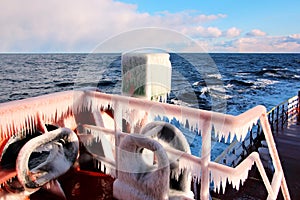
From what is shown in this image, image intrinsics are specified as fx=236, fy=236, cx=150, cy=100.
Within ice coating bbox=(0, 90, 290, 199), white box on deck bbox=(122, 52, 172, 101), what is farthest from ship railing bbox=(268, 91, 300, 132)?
ice coating bbox=(0, 90, 290, 199)

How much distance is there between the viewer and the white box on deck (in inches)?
97.7

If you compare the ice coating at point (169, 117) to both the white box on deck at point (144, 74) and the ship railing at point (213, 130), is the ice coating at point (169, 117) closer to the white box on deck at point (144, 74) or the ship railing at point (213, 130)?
the ship railing at point (213, 130)

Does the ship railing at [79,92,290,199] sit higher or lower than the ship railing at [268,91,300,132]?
higher

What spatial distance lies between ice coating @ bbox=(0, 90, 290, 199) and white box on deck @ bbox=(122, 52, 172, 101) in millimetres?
271

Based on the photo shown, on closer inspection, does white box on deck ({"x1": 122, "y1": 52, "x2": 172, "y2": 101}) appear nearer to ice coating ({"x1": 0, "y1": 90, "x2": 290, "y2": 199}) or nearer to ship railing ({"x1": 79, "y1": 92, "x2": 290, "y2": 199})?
ice coating ({"x1": 0, "y1": 90, "x2": 290, "y2": 199})

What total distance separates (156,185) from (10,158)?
1542 mm

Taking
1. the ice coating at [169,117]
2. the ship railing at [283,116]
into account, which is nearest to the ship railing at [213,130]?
the ice coating at [169,117]

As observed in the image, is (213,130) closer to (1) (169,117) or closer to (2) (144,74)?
(1) (169,117)

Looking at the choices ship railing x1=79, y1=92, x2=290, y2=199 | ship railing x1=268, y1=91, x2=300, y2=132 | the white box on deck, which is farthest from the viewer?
ship railing x1=268, y1=91, x2=300, y2=132

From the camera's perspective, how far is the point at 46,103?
7.45 ft

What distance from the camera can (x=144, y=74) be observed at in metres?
2.50

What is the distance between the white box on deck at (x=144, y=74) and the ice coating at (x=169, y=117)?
0.27 meters

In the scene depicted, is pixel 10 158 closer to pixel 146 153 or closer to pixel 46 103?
pixel 46 103

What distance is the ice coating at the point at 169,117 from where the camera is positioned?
1494mm
